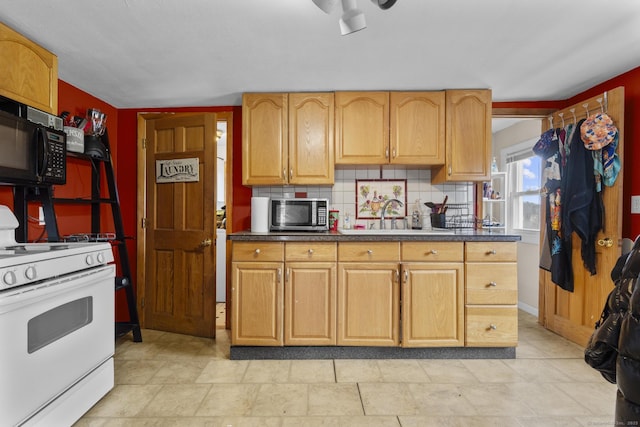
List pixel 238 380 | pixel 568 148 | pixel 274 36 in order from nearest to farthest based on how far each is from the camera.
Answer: pixel 274 36 → pixel 238 380 → pixel 568 148

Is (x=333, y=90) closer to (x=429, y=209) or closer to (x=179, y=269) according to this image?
(x=429, y=209)

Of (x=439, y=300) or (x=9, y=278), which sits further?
(x=439, y=300)

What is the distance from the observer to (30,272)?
138 cm

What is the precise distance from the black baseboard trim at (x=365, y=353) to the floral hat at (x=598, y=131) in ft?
5.35

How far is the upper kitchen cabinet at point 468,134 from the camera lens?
2717 mm

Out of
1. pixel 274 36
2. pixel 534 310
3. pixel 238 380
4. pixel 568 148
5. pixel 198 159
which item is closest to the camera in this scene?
pixel 274 36

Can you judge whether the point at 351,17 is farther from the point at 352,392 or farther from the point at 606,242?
the point at 606,242

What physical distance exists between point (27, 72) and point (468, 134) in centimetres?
305

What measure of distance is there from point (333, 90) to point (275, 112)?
520mm

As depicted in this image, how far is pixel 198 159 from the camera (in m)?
2.92

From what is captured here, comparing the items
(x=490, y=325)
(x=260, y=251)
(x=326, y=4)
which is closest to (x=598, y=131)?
(x=490, y=325)

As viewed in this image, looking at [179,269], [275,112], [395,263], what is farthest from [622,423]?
[179,269]

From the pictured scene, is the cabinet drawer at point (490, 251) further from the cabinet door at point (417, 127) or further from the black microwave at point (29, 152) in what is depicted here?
the black microwave at point (29, 152)

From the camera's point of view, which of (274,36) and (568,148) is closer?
(274,36)
